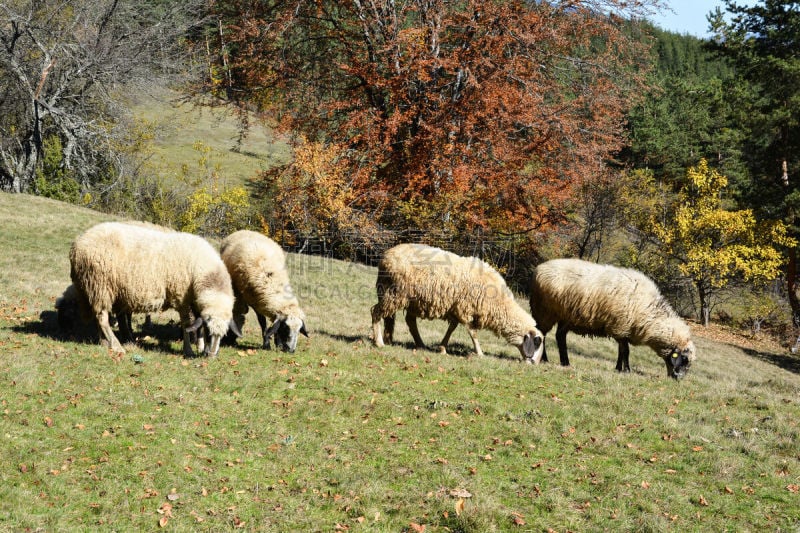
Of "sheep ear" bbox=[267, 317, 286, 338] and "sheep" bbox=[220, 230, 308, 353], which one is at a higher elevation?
"sheep" bbox=[220, 230, 308, 353]

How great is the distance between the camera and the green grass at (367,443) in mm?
6562

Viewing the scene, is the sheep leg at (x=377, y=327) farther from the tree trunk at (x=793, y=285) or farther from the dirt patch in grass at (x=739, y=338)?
the tree trunk at (x=793, y=285)

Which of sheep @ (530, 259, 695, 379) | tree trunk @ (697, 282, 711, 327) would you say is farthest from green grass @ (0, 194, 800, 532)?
tree trunk @ (697, 282, 711, 327)

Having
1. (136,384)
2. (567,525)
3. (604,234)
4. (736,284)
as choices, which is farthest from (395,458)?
(736,284)

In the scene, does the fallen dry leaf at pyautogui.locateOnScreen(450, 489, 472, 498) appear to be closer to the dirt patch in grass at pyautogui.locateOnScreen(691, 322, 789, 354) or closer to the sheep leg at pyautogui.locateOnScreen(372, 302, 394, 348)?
the sheep leg at pyautogui.locateOnScreen(372, 302, 394, 348)

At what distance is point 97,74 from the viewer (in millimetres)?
29109

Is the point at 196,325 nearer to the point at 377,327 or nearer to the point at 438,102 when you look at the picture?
the point at 377,327

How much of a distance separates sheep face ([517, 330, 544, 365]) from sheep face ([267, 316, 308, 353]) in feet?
17.7

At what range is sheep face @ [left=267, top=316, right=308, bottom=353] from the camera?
39.8 feet

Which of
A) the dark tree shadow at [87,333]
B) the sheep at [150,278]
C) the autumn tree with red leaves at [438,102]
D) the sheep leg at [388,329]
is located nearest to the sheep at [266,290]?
the sheep at [150,278]

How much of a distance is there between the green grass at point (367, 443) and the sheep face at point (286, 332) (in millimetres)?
267

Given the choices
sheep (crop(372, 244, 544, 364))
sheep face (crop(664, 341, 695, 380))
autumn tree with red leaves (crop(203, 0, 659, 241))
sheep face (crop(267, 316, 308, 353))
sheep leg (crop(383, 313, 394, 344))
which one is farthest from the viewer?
autumn tree with red leaves (crop(203, 0, 659, 241))

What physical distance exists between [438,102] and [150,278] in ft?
63.3

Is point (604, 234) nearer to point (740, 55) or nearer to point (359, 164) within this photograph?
point (740, 55)
